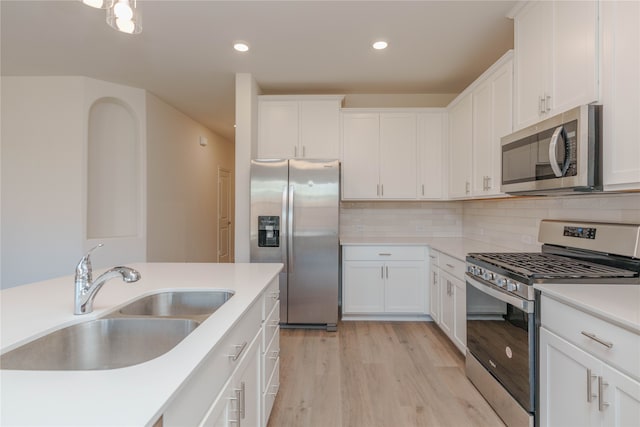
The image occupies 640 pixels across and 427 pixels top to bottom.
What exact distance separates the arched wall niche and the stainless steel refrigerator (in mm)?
1833

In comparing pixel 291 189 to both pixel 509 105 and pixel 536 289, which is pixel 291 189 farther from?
pixel 536 289

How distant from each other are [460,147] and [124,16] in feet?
9.72

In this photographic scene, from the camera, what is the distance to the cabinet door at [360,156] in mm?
3654

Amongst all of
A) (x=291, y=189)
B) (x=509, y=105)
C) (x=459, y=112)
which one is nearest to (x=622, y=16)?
(x=509, y=105)

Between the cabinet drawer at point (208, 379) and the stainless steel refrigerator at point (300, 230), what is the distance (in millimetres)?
1944

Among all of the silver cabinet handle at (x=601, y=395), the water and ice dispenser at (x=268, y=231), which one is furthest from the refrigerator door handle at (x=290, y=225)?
the silver cabinet handle at (x=601, y=395)

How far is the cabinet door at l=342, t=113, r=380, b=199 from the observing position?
12.0 feet

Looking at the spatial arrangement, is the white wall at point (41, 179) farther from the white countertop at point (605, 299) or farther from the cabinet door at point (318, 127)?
the white countertop at point (605, 299)

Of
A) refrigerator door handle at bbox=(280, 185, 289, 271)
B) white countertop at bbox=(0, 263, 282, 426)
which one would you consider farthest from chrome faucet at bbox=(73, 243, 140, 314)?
refrigerator door handle at bbox=(280, 185, 289, 271)

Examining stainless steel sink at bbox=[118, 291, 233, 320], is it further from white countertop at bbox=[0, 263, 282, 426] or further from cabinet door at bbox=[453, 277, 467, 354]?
cabinet door at bbox=[453, 277, 467, 354]

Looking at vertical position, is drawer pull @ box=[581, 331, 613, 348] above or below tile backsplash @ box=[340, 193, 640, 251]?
below

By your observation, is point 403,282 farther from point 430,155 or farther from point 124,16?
point 124,16

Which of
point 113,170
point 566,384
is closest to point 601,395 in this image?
point 566,384

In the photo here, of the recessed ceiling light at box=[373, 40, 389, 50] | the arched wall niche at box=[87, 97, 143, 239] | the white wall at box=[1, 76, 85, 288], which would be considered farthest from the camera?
the arched wall niche at box=[87, 97, 143, 239]
